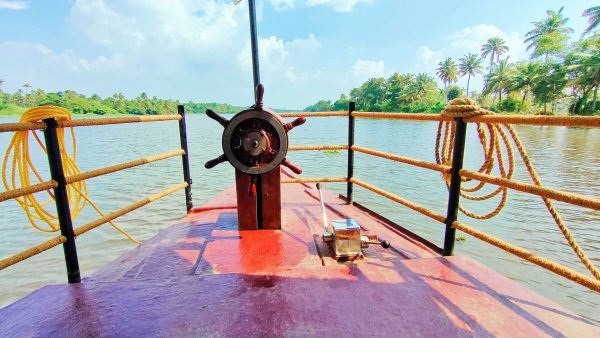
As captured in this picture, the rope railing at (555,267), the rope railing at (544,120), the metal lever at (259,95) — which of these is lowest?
the rope railing at (555,267)

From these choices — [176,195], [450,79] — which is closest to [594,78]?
[176,195]

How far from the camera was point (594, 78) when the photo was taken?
23828mm

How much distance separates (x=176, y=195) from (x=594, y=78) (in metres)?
32.4

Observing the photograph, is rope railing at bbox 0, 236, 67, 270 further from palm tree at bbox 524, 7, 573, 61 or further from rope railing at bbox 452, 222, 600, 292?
palm tree at bbox 524, 7, 573, 61

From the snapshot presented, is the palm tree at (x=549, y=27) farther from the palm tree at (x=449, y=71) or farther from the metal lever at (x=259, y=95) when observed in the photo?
the metal lever at (x=259, y=95)

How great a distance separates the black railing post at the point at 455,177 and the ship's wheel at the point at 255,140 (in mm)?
1046

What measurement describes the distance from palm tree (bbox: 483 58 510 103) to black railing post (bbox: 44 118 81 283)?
42035 millimetres

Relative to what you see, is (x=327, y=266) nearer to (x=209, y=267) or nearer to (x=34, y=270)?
(x=209, y=267)

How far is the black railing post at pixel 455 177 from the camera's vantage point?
1703 millimetres

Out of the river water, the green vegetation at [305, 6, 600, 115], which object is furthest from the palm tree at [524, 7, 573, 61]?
the river water

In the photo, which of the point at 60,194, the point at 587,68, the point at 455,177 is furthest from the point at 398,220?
the point at 587,68

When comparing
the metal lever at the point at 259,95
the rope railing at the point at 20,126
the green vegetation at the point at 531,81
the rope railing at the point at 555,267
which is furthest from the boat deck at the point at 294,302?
the green vegetation at the point at 531,81

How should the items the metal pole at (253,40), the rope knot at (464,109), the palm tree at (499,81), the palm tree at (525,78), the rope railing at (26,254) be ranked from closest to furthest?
the rope railing at (26,254), the rope knot at (464,109), the metal pole at (253,40), the palm tree at (525,78), the palm tree at (499,81)

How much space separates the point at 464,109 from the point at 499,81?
4371 centimetres
